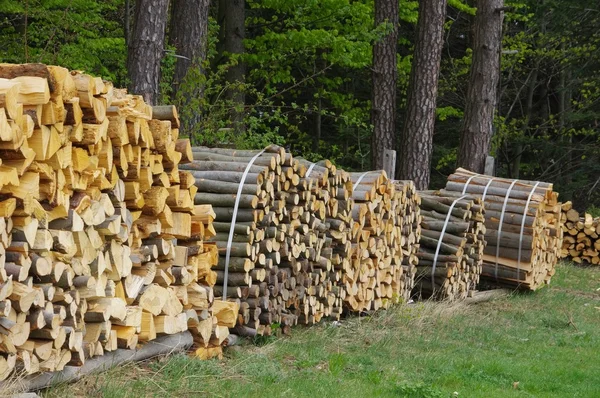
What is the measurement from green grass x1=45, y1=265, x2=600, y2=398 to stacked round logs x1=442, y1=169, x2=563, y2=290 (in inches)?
69.7

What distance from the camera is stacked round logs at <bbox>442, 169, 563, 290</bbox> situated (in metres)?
14.1

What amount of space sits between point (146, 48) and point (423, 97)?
781 centimetres

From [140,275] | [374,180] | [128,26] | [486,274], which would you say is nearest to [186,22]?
[128,26]

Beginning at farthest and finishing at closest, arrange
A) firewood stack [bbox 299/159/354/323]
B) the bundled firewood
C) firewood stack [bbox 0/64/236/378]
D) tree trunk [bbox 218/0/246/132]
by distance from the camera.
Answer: tree trunk [bbox 218/0/246/132], firewood stack [bbox 299/159/354/323], the bundled firewood, firewood stack [bbox 0/64/236/378]

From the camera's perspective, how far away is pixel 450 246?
1259 cm

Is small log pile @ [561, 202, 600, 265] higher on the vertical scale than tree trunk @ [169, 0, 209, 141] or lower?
lower

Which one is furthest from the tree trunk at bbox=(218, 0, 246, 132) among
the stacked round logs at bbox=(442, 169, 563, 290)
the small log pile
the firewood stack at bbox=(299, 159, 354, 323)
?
the firewood stack at bbox=(299, 159, 354, 323)

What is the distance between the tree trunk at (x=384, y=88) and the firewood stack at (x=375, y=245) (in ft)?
24.5

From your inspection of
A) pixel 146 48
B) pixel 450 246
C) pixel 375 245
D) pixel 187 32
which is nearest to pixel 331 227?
pixel 375 245

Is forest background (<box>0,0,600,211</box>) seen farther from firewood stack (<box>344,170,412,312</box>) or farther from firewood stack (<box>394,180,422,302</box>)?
firewood stack (<box>394,180,422,302</box>)

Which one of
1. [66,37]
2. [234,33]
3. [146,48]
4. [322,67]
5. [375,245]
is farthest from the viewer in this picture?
[322,67]

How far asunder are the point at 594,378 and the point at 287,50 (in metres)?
13.6

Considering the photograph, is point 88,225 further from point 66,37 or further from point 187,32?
point 66,37

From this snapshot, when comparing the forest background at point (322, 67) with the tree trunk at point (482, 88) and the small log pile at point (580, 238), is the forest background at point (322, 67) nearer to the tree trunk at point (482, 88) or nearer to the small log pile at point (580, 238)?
the tree trunk at point (482, 88)
